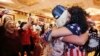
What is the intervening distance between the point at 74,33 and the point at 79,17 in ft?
0.29

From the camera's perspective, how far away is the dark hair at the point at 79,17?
3.50ft

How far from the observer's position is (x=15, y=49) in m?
1.46

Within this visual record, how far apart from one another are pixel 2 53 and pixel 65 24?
0.51m

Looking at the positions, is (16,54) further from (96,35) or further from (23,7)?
(23,7)

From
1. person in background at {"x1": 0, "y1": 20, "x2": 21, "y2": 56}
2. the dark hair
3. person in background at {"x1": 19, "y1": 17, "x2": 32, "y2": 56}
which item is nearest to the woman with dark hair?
the dark hair

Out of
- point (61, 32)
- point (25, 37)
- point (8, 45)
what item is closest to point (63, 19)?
point (61, 32)

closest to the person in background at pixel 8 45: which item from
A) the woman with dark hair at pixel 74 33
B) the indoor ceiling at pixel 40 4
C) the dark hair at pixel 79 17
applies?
the woman with dark hair at pixel 74 33

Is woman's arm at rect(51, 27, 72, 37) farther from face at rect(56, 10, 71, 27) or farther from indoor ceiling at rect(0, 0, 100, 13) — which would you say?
indoor ceiling at rect(0, 0, 100, 13)

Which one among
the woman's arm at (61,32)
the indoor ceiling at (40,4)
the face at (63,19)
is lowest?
the indoor ceiling at (40,4)

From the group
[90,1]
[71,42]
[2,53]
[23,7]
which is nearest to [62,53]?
[71,42]

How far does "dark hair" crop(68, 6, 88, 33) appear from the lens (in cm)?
Answer: 107

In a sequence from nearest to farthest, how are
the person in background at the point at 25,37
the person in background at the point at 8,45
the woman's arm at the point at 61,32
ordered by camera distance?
the woman's arm at the point at 61,32 < the person in background at the point at 8,45 < the person in background at the point at 25,37

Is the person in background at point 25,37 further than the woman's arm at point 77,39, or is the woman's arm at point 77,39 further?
the person in background at point 25,37

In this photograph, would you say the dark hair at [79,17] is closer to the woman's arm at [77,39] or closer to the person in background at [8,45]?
the woman's arm at [77,39]
